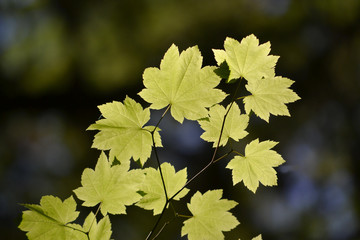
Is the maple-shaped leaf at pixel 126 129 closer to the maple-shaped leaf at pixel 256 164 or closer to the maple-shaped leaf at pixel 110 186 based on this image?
the maple-shaped leaf at pixel 110 186

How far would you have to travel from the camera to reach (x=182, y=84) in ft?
2.28

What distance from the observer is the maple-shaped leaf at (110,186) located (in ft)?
2.27

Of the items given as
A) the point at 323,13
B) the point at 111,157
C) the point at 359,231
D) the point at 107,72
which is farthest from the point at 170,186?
the point at 323,13

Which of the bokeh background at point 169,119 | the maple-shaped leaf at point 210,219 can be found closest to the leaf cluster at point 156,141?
the maple-shaped leaf at point 210,219

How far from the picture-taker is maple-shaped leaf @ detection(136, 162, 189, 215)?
2.46ft

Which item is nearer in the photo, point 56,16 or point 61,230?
point 61,230

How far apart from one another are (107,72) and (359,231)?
154 inches

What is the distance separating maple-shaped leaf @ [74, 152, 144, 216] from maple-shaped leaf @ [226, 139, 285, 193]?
0.77ft

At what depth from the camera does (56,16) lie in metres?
5.22

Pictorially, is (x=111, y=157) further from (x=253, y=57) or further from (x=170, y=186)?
(x=253, y=57)

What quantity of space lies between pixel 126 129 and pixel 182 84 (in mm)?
142

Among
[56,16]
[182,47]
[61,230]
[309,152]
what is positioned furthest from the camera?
[56,16]

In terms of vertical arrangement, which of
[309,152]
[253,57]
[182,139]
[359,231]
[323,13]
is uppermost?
[253,57]

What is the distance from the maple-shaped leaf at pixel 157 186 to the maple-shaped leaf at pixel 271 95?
227 mm
